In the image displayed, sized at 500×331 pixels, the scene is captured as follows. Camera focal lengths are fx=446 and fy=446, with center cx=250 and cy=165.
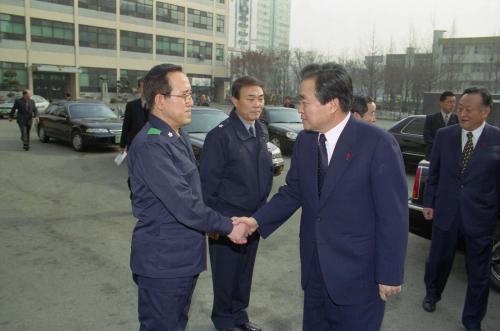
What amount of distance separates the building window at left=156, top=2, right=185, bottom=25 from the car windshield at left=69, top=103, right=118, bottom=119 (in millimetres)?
45668

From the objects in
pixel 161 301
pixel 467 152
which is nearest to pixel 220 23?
pixel 467 152

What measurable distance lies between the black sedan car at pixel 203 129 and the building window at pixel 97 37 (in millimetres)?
44731

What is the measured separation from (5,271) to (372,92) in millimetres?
39453

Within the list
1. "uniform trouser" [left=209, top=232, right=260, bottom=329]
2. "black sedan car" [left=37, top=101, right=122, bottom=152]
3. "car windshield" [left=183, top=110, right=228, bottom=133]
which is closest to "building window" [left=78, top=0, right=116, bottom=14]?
"black sedan car" [left=37, top=101, right=122, bottom=152]

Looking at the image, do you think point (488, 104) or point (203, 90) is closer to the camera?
point (488, 104)

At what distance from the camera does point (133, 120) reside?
21.8 ft

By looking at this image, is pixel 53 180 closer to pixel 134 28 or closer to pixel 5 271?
pixel 5 271

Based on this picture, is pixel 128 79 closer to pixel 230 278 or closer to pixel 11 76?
pixel 11 76

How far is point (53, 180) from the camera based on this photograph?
9.67m

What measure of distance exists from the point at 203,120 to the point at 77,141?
18.0ft

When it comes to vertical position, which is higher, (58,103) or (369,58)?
(369,58)

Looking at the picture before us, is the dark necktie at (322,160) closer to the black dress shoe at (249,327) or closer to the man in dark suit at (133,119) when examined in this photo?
the black dress shoe at (249,327)

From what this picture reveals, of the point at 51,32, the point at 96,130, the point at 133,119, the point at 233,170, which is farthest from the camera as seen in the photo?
the point at 51,32

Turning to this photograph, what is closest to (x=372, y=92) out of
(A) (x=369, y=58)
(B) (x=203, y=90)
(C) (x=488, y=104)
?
(A) (x=369, y=58)
